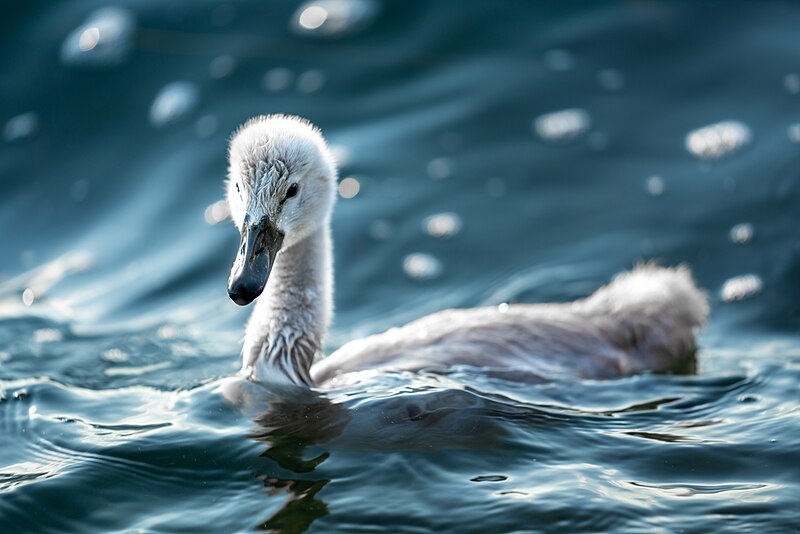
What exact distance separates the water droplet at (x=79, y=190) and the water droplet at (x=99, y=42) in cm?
106

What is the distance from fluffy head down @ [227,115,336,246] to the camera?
4.45 m

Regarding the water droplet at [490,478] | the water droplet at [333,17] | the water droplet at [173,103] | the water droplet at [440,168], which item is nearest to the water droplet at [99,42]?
the water droplet at [173,103]

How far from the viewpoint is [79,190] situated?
24.8 ft

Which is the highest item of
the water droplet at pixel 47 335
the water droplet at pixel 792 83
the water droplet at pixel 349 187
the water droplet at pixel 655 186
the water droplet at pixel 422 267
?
the water droplet at pixel 792 83

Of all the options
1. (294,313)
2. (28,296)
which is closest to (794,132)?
(294,313)

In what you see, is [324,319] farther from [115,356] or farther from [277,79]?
[277,79]

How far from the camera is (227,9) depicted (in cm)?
835

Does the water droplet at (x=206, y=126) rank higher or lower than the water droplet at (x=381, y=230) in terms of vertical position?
higher

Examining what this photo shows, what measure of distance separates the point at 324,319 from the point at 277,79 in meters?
3.44

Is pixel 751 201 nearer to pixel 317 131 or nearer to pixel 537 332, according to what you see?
pixel 537 332

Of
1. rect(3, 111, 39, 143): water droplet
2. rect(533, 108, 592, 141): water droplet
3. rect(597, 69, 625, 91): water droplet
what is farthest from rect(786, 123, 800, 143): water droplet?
rect(3, 111, 39, 143): water droplet

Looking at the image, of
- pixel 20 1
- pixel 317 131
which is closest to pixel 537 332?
pixel 317 131

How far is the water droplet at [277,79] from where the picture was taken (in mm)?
7871

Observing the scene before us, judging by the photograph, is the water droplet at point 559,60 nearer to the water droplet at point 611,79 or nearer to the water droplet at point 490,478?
the water droplet at point 611,79
